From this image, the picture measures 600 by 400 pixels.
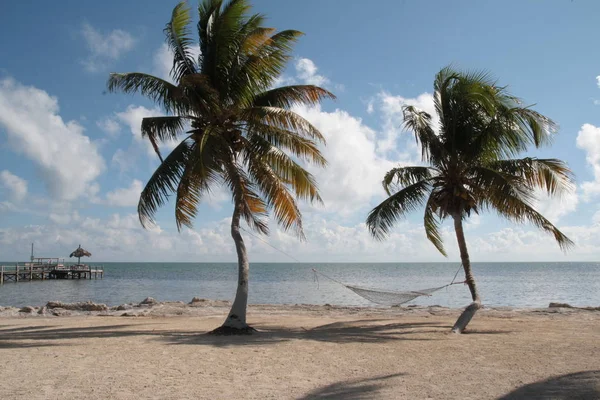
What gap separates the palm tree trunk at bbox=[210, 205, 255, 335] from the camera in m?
8.80

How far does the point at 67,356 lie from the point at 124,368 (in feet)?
4.07

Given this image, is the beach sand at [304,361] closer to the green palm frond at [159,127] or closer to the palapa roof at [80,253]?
the green palm frond at [159,127]

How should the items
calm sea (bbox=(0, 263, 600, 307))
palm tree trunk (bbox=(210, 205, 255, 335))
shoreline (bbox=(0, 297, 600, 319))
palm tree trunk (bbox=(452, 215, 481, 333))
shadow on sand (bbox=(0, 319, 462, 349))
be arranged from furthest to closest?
calm sea (bbox=(0, 263, 600, 307))
shoreline (bbox=(0, 297, 600, 319))
palm tree trunk (bbox=(452, 215, 481, 333))
palm tree trunk (bbox=(210, 205, 255, 335))
shadow on sand (bbox=(0, 319, 462, 349))

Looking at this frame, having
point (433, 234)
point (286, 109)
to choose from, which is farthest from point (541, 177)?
point (286, 109)

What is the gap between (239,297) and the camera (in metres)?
8.99

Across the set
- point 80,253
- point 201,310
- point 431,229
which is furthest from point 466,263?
point 80,253

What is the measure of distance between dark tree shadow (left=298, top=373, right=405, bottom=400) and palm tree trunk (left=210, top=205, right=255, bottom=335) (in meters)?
3.92

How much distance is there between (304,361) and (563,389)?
2.95 m

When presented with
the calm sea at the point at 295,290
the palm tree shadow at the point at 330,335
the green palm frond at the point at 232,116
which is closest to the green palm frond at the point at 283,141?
the green palm frond at the point at 232,116

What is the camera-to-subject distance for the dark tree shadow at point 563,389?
4.59 metres

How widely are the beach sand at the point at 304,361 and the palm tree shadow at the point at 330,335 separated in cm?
2

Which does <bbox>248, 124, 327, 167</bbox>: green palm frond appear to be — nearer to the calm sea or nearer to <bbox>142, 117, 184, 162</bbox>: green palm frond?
<bbox>142, 117, 184, 162</bbox>: green palm frond

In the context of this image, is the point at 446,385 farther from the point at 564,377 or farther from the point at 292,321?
the point at 292,321

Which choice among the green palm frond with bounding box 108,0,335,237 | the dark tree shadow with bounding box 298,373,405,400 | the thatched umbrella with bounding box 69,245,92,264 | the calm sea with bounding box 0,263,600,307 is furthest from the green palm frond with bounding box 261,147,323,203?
the thatched umbrella with bounding box 69,245,92,264
